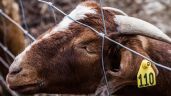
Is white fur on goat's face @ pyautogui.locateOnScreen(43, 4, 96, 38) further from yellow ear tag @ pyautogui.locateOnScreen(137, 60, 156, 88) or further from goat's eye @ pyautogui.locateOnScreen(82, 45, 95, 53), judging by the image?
yellow ear tag @ pyautogui.locateOnScreen(137, 60, 156, 88)

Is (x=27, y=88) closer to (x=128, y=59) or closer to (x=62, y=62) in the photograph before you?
(x=62, y=62)

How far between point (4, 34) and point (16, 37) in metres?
0.17

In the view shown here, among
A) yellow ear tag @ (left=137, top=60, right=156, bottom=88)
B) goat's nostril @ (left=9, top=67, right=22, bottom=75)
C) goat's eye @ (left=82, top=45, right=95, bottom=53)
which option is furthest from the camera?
goat's eye @ (left=82, top=45, right=95, bottom=53)

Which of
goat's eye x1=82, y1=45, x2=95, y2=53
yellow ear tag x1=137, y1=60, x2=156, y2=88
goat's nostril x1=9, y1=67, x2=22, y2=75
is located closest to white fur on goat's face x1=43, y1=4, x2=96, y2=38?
goat's eye x1=82, y1=45, x2=95, y2=53

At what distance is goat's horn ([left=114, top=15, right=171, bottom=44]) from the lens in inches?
169

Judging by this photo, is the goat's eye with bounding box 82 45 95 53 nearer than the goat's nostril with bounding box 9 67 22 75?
No

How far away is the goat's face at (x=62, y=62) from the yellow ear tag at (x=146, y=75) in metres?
0.42

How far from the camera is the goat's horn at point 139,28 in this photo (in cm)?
429

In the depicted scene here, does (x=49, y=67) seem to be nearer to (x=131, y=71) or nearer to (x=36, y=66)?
(x=36, y=66)

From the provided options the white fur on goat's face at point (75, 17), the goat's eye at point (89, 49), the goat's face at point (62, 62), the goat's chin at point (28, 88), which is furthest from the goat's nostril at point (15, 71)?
the goat's eye at point (89, 49)

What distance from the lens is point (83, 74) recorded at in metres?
4.57

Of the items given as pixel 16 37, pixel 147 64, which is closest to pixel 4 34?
pixel 16 37

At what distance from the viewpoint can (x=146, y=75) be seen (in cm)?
423

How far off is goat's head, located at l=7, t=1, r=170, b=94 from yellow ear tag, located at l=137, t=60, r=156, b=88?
0.18 m
